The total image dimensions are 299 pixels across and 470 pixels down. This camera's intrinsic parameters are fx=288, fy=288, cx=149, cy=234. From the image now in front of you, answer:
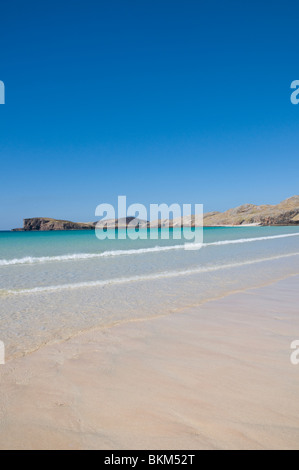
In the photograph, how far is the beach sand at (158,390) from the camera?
2486 mm

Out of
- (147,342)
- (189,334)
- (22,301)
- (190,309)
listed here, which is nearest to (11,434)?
(147,342)

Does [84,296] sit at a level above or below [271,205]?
below

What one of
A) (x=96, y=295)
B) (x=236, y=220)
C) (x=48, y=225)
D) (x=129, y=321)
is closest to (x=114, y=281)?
(x=96, y=295)

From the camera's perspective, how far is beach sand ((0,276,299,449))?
2486 millimetres

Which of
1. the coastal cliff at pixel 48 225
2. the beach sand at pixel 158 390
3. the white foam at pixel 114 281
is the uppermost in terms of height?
the coastal cliff at pixel 48 225

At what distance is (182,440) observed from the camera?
2434 mm

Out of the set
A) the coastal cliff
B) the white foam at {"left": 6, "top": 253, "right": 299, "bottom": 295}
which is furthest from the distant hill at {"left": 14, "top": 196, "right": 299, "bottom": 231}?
the white foam at {"left": 6, "top": 253, "right": 299, "bottom": 295}

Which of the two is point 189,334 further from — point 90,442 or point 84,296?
point 84,296

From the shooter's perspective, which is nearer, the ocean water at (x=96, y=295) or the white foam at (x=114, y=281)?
the ocean water at (x=96, y=295)

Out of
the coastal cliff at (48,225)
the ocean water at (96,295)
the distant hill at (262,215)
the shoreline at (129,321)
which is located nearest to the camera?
the shoreline at (129,321)

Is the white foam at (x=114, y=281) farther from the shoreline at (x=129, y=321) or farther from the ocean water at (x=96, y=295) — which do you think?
the shoreline at (x=129, y=321)

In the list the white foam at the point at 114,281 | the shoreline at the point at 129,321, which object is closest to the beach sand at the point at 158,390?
the shoreline at the point at 129,321

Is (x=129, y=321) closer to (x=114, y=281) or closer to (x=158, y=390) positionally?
(x=158, y=390)
